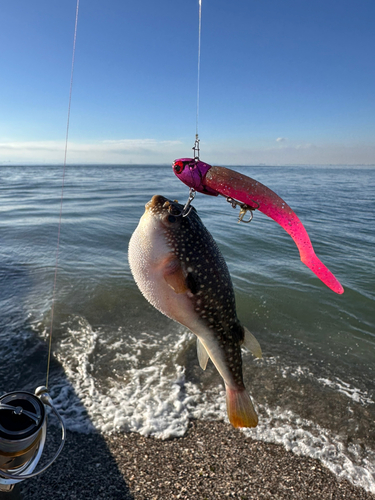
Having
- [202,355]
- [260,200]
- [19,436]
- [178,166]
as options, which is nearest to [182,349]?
[202,355]

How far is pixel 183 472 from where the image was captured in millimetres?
4352

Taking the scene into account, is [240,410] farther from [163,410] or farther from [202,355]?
[163,410]

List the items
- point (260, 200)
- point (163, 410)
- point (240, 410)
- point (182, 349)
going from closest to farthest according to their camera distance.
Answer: point (260, 200)
point (240, 410)
point (163, 410)
point (182, 349)

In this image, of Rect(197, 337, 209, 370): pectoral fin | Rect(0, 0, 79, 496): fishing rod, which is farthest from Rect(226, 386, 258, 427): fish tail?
Rect(0, 0, 79, 496): fishing rod

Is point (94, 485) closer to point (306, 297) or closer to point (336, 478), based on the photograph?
point (336, 478)

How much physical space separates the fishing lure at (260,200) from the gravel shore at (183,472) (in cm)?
355

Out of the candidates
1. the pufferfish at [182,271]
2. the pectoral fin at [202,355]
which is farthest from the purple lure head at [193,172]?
the pectoral fin at [202,355]

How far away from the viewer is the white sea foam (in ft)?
15.8

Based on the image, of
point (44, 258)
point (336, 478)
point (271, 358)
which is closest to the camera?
point (336, 478)

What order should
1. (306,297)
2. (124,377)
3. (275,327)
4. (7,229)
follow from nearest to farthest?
1. (124,377)
2. (275,327)
3. (306,297)
4. (7,229)

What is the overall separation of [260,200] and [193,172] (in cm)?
53

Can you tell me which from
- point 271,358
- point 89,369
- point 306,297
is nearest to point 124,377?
point 89,369

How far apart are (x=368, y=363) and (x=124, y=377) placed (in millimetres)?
5231

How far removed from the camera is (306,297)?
1017cm
